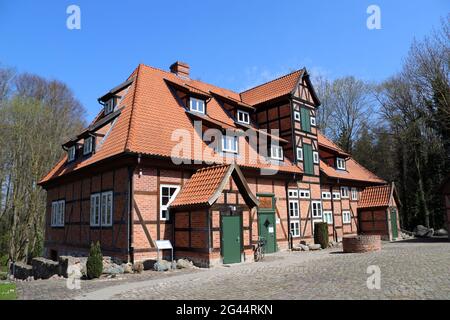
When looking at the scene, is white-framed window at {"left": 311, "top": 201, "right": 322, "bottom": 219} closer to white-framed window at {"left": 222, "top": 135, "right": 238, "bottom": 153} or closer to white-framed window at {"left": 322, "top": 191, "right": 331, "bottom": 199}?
white-framed window at {"left": 322, "top": 191, "right": 331, "bottom": 199}

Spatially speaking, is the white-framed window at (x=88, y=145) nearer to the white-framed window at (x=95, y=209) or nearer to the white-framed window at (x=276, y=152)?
the white-framed window at (x=95, y=209)

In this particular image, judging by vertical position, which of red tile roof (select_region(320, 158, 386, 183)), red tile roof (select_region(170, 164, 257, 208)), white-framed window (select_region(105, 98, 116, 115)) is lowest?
red tile roof (select_region(170, 164, 257, 208))

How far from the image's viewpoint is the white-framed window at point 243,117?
23.0m

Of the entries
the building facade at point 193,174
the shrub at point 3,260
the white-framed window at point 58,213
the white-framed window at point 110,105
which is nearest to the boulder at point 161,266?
the building facade at point 193,174

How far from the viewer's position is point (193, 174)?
16.6 metres

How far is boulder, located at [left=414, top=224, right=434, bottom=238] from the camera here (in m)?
31.0

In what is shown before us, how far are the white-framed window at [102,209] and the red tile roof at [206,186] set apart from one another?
8.71 ft

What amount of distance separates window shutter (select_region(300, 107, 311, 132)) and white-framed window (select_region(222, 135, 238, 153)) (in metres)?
6.19

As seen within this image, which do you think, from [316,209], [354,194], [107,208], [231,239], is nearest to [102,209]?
[107,208]

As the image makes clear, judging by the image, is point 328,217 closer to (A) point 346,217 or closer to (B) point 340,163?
(A) point 346,217

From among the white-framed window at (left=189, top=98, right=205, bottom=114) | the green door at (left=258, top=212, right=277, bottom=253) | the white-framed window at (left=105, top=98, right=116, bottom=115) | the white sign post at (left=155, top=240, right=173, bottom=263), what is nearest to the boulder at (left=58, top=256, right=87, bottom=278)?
the white sign post at (left=155, top=240, right=173, bottom=263)

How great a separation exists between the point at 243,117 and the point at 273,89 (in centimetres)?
347
